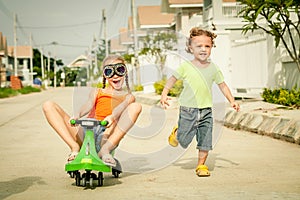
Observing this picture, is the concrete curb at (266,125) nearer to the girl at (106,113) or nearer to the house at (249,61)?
the house at (249,61)

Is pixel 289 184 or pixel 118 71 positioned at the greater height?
pixel 118 71

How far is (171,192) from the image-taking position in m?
5.39

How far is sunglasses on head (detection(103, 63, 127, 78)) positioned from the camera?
20.5ft

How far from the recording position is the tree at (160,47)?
29983 mm

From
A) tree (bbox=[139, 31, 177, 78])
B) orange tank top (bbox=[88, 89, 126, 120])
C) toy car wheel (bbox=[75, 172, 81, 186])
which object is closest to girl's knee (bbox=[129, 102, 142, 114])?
orange tank top (bbox=[88, 89, 126, 120])

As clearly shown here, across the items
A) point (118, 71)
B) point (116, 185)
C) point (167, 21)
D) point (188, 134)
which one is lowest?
point (116, 185)

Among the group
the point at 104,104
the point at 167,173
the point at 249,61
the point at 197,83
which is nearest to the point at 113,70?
the point at 104,104

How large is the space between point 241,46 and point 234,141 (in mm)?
9606

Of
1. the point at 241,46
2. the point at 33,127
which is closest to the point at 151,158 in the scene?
the point at 33,127

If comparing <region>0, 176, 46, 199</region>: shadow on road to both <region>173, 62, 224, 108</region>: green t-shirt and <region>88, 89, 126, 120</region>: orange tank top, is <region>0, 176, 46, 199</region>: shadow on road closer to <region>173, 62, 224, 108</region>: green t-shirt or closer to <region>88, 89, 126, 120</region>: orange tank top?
<region>88, 89, 126, 120</region>: orange tank top

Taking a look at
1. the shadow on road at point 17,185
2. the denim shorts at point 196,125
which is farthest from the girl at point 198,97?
the shadow on road at point 17,185

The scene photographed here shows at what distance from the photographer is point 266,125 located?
10438 mm

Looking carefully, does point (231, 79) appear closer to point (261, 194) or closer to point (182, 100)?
point (182, 100)

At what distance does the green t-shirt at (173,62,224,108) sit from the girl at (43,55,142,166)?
64 cm
